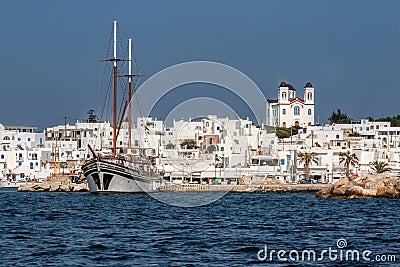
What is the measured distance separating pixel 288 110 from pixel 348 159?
248 feet

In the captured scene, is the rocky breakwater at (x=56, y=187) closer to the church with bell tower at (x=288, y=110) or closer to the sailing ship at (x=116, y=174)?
the sailing ship at (x=116, y=174)

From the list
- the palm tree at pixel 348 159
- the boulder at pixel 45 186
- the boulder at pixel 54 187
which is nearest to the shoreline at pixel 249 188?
the palm tree at pixel 348 159

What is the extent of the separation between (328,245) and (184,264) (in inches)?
265

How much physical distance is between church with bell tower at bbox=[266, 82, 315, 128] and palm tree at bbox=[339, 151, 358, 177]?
6525 cm

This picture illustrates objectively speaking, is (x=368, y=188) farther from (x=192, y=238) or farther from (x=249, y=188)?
(x=192, y=238)

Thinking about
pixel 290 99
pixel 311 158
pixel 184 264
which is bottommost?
pixel 184 264

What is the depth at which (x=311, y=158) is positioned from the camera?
394ft

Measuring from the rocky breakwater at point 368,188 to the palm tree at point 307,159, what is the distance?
126 ft

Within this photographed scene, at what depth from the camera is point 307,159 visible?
117m

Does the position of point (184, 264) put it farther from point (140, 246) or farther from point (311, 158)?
point (311, 158)

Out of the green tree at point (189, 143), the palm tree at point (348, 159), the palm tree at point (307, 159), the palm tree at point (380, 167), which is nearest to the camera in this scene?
the palm tree at point (380, 167)

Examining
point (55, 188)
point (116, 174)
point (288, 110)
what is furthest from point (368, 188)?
point (288, 110)

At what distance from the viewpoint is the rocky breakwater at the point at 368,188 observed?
73.7 meters

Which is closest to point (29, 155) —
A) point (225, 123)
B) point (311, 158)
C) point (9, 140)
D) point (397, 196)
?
point (9, 140)
